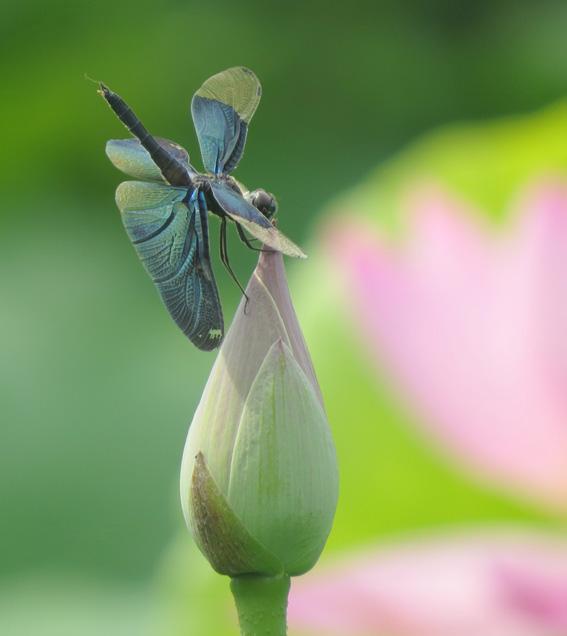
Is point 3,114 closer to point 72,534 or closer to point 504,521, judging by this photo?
point 72,534

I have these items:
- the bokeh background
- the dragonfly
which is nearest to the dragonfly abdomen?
the dragonfly

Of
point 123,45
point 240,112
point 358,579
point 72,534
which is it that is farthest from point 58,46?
point 240,112

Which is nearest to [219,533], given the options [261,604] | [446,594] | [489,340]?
[261,604]

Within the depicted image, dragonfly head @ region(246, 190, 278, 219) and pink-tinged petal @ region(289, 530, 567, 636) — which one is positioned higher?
pink-tinged petal @ region(289, 530, 567, 636)

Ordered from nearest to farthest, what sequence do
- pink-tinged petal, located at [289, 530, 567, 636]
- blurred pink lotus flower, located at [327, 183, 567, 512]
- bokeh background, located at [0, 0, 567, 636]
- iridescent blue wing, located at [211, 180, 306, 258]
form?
iridescent blue wing, located at [211, 180, 306, 258] < pink-tinged petal, located at [289, 530, 567, 636] < blurred pink lotus flower, located at [327, 183, 567, 512] < bokeh background, located at [0, 0, 567, 636]

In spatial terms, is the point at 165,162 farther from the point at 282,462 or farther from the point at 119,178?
the point at 119,178

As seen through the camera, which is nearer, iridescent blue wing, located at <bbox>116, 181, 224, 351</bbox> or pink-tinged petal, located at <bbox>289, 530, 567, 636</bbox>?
iridescent blue wing, located at <bbox>116, 181, 224, 351</bbox>

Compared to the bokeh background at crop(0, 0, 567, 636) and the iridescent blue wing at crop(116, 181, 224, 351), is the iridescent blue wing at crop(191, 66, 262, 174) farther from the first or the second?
the bokeh background at crop(0, 0, 567, 636)
